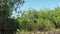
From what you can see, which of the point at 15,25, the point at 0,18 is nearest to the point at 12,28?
the point at 15,25

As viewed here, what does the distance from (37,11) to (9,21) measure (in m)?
3.65

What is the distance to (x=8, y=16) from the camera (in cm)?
1359

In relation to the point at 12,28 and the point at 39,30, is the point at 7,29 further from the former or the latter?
the point at 39,30

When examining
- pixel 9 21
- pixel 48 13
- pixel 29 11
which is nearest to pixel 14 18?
pixel 9 21

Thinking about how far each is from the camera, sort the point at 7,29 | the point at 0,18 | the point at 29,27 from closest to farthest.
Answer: the point at 0,18 < the point at 7,29 < the point at 29,27

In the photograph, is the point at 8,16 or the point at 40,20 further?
the point at 40,20

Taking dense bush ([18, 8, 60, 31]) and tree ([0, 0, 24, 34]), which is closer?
tree ([0, 0, 24, 34])

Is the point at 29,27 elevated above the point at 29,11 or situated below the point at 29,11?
below

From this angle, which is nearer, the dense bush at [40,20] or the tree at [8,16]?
the tree at [8,16]

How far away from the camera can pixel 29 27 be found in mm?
14859

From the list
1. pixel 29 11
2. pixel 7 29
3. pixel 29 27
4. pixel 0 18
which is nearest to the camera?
pixel 0 18

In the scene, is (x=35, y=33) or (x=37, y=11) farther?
(x=37, y=11)

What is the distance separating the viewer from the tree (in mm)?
12784

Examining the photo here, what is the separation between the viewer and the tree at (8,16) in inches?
503
